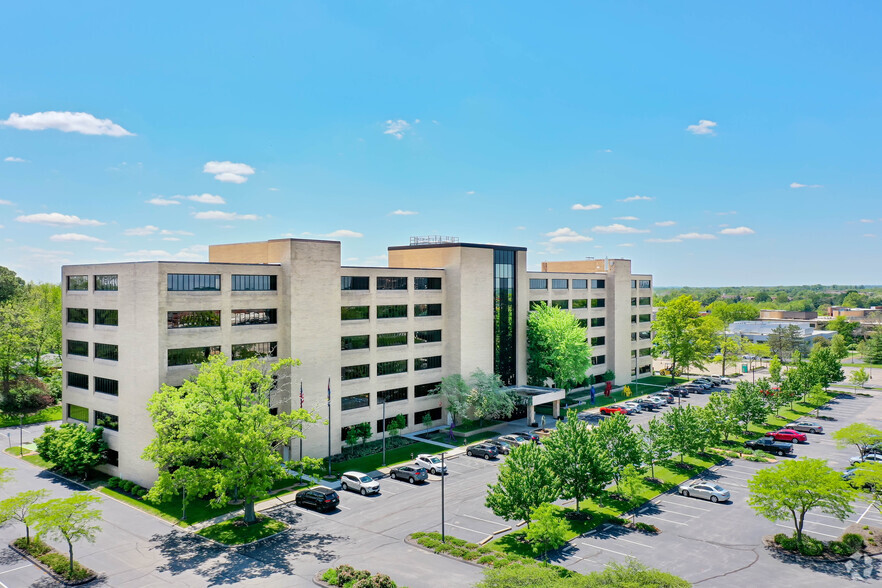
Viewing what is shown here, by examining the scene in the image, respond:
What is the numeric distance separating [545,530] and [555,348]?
43.8 m

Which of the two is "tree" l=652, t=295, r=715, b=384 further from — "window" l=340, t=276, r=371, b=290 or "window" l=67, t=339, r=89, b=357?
"window" l=67, t=339, r=89, b=357

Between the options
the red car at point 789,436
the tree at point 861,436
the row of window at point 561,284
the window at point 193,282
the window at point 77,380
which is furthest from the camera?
the row of window at point 561,284

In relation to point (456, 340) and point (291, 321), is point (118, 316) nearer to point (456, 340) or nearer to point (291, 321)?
point (291, 321)

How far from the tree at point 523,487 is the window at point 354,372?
84.9 ft

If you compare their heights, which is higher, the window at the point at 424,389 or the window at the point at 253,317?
the window at the point at 253,317

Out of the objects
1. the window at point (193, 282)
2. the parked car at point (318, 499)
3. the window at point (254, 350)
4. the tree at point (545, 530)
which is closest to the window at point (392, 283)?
the window at point (254, 350)

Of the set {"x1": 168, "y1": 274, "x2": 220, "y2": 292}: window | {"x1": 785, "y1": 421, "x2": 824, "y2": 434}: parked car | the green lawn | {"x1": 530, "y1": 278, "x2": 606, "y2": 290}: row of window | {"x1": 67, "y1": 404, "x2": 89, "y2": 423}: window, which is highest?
{"x1": 530, "y1": 278, "x2": 606, "y2": 290}: row of window

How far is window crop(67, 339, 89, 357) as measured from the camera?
54844 millimetres

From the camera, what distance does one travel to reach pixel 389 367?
65750 mm

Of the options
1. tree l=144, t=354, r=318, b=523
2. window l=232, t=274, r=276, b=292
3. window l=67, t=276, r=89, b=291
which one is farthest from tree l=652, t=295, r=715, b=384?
window l=67, t=276, r=89, b=291

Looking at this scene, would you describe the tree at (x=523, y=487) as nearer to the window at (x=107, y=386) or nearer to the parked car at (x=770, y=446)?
the window at (x=107, y=386)

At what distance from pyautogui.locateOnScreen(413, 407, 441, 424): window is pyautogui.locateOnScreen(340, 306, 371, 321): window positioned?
13.8 m

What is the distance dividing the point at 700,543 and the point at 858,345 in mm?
160775

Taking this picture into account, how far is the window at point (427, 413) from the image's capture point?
68625 mm
